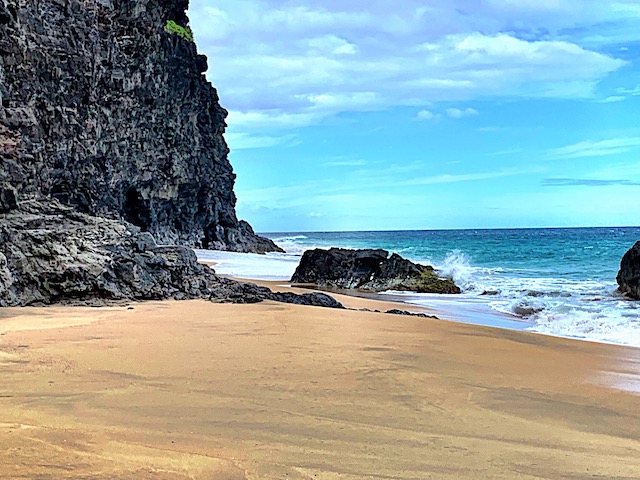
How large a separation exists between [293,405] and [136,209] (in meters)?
37.3

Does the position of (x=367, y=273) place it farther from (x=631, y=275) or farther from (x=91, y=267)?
(x=91, y=267)

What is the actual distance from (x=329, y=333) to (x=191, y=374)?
2.53m

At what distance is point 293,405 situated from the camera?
381 cm

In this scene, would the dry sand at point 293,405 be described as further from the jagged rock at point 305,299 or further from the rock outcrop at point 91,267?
the jagged rock at point 305,299

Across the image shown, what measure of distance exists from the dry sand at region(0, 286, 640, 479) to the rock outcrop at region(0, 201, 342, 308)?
6.22 feet

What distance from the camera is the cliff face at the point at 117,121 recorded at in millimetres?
12711

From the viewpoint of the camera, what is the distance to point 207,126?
152 ft

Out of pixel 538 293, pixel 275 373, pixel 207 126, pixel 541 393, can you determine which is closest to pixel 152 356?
pixel 275 373

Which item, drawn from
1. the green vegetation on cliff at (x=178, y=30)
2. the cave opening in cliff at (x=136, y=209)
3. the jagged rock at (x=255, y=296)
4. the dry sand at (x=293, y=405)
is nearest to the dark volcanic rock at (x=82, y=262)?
the jagged rock at (x=255, y=296)

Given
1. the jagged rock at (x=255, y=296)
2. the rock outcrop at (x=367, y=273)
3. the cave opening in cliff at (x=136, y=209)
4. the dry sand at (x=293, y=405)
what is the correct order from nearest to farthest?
1. the dry sand at (x=293, y=405)
2. the jagged rock at (x=255, y=296)
3. the rock outcrop at (x=367, y=273)
4. the cave opening in cliff at (x=136, y=209)

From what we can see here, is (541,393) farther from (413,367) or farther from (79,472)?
(79,472)

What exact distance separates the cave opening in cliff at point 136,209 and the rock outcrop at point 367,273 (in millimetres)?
20012

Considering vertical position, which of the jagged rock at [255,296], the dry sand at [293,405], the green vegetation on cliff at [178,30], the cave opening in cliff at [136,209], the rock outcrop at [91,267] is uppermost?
the green vegetation on cliff at [178,30]

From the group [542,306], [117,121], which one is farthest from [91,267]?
[117,121]
